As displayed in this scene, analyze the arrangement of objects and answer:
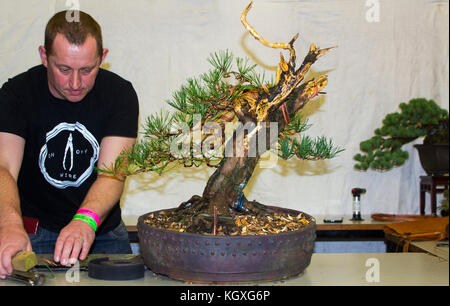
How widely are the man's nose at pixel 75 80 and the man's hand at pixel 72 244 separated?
398 mm

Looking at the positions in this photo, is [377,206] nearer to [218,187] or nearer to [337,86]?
[337,86]

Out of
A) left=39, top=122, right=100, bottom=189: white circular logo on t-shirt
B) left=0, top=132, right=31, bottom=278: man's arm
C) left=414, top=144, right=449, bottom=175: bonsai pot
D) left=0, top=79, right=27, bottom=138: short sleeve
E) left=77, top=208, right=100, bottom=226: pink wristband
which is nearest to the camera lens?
left=0, top=132, right=31, bottom=278: man's arm

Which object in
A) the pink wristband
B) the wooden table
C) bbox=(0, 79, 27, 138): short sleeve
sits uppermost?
bbox=(0, 79, 27, 138): short sleeve

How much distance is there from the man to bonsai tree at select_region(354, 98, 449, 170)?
5.29 feet

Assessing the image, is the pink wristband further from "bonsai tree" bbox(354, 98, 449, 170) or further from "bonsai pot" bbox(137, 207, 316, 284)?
"bonsai tree" bbox(354, 98, 449, 170)

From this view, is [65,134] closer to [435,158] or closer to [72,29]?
[72,29]

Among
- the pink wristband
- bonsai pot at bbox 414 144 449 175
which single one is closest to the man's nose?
the pink wristband

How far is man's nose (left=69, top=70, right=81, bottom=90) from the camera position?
1.38m

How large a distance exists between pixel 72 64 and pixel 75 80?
0.05m

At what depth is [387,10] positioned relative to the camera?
2887mm

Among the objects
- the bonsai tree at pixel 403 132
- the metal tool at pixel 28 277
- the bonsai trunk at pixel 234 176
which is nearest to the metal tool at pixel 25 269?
the metal tool at pixel 28 277

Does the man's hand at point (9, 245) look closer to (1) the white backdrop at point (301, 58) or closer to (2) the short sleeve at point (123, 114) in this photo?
(2) the short sleeve at point (123, 114)

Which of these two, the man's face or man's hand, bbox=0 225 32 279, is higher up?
the man's face

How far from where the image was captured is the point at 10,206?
1.34m
